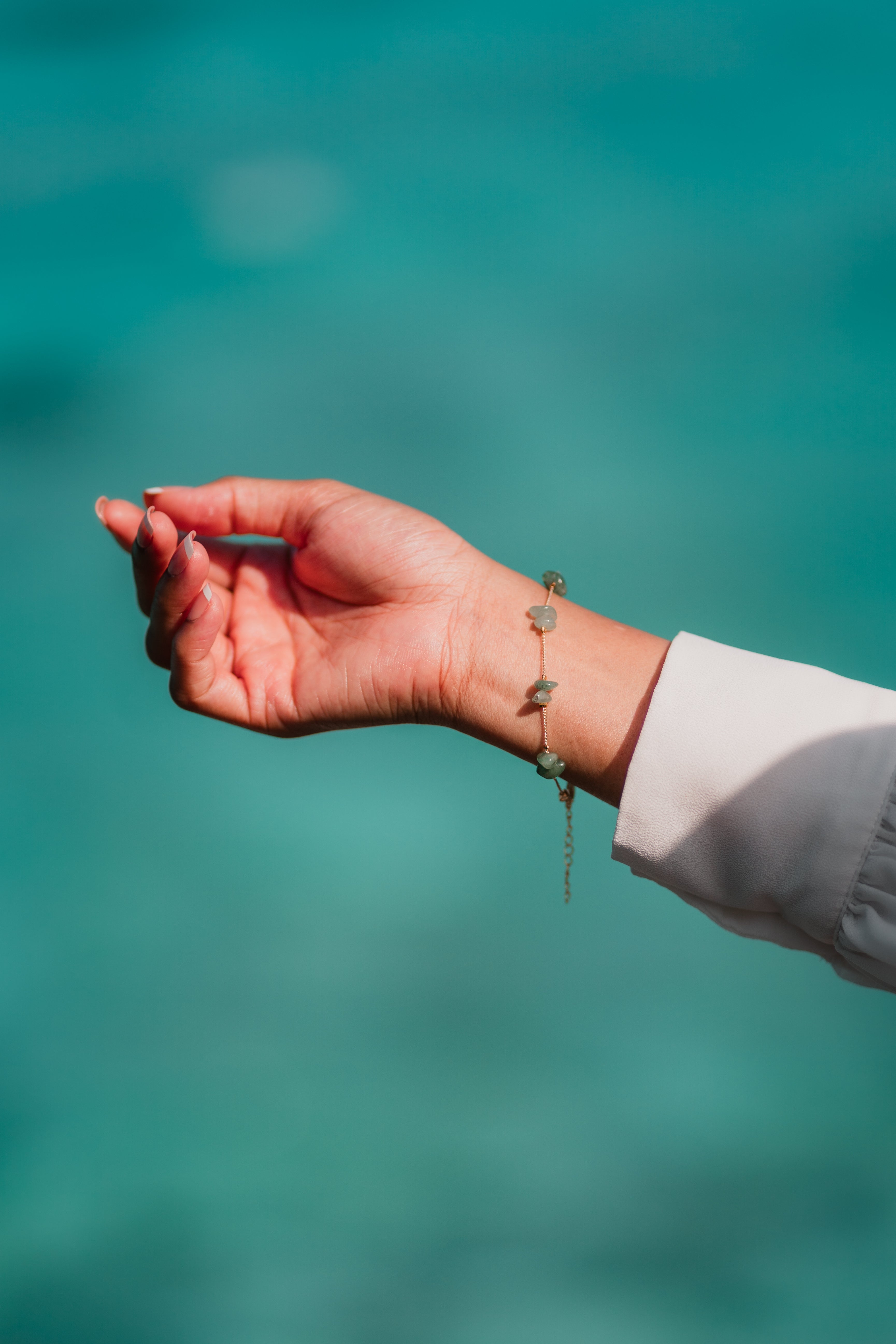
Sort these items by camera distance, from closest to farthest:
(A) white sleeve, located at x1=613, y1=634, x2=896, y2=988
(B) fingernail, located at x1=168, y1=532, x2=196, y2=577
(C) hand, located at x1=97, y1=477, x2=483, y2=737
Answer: (A) white sleeve, located at x1=613, y1=634, x2=896, y2=988
(B) fingernail, located at x1=168, y1=532, x2=196, y2=577
(C) hand, located at x1=97, y1=477, x2=483, y2=737

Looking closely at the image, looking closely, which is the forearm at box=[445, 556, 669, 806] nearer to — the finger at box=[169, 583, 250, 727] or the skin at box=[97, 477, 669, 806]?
the skin at box=[97, 477, 669, 806]

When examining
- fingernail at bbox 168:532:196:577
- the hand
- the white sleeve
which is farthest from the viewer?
the hand

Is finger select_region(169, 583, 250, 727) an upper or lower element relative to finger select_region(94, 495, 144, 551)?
lower

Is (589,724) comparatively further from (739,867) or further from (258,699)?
(258,699)

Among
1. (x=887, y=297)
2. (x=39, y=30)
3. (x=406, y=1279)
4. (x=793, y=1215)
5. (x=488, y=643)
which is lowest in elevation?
(x=406, y=1279)

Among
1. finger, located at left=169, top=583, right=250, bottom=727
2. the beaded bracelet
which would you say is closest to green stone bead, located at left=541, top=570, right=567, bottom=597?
the beaded bracelet

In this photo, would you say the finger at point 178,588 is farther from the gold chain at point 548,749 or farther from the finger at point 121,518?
the gold chain at point 548,749

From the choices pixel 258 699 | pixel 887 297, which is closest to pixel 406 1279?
pixel 258 699

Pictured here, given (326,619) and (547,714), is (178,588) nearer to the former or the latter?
(326,619)
